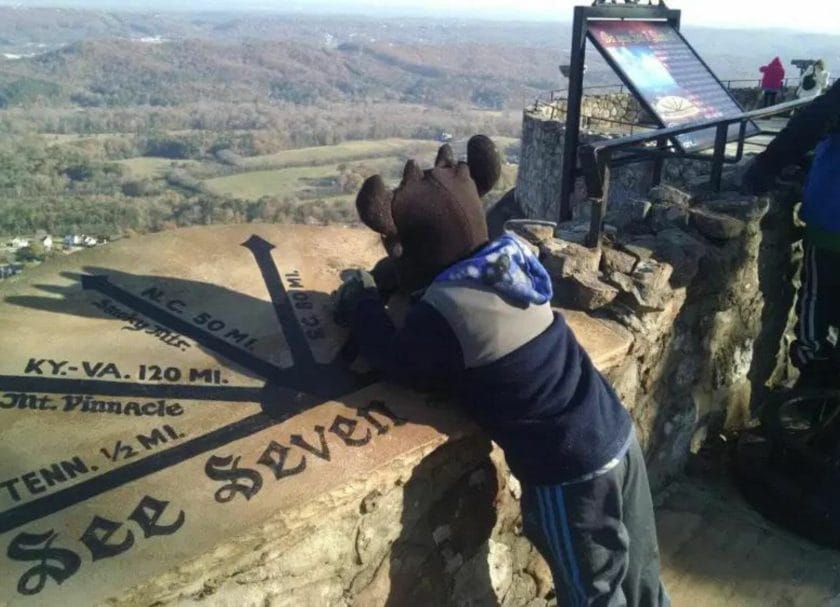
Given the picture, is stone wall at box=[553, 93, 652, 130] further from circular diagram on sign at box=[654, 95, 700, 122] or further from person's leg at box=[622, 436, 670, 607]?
person's leg at box=[622, 436, 670, 607]

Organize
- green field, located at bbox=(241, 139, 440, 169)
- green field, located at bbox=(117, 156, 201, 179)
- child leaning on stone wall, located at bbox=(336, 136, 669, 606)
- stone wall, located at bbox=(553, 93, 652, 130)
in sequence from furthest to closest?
green field, located at bbox=(241, 139, 440, 169) < green field, located at bbox=(117, 156, 201, 179) < stone wall, located at bbox=(553, 93, 652, 130) < child leaning on stone wall, located at bbox=(336, 136, 669, 606)

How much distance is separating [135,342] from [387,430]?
0.94 metres

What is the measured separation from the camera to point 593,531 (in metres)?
2.06

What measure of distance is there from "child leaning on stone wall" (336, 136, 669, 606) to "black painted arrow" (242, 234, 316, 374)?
12.7 inches

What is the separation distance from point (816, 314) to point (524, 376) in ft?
7.13

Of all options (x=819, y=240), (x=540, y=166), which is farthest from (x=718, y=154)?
(x=540, y=166)

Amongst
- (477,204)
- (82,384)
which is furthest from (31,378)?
(477,204)

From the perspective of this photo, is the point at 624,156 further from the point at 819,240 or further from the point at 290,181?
the point at 290,181

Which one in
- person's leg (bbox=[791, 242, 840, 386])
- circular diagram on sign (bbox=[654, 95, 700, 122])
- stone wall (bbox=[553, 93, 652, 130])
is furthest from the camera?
stone wall (bbox=[553, 93, 652, 130])

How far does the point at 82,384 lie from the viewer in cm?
229

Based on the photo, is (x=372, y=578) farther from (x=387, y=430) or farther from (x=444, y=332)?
(x=444, y=332)

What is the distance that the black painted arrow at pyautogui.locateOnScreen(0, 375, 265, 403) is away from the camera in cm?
225

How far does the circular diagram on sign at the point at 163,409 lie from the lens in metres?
1.73

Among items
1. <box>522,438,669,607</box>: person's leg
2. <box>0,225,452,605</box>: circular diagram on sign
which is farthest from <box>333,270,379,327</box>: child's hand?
<box>522,438,669,607</box>: person's leg
